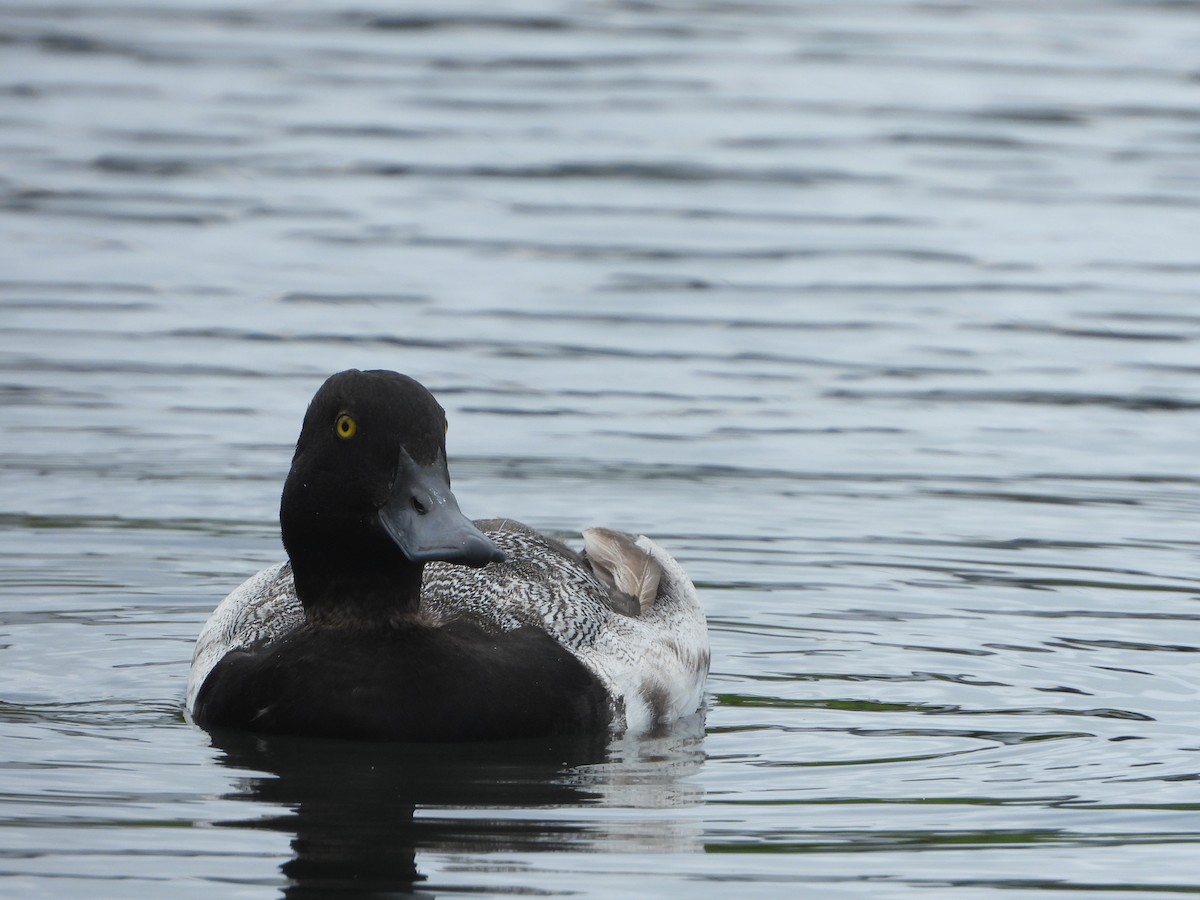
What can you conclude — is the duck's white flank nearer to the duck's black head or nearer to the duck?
the duck

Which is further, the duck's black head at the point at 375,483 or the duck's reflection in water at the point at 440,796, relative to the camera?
the duck's black head at the point at 375,483

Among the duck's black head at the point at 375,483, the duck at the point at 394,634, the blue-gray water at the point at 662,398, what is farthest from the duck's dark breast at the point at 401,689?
the duck's black head at the point at 375,483

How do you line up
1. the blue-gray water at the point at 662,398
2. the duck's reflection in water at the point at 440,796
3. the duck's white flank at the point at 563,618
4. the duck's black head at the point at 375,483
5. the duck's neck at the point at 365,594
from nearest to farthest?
the duck's reflection in water at the point at 440,796 < the blue-gray water at the point at 662,398 < the duck's black head at the point at 375,483 < the duck's neck at the point at 365,594 < the duck's white flank at the point at 563,618

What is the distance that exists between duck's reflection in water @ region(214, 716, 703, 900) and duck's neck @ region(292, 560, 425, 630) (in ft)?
1.59

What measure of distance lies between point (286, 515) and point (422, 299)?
27.3 feet

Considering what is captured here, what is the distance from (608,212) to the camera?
66.8 ft

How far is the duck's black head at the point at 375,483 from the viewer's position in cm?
901

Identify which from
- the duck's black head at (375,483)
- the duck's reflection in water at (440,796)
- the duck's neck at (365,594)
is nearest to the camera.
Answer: the duck's reflection in water at (440,796)

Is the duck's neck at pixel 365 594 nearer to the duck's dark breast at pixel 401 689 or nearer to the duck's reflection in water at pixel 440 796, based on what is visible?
the duck's dark breast at pixel 401 689

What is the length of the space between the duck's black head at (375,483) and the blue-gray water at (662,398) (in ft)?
2.47

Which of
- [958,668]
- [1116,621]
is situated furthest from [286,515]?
[1116,621]

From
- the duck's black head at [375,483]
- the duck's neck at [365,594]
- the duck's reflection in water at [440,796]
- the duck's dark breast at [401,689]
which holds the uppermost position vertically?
the duck's black head at [375,483]

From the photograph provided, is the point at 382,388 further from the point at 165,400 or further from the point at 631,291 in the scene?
the point at 631,291

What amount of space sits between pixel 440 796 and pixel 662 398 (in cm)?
698
